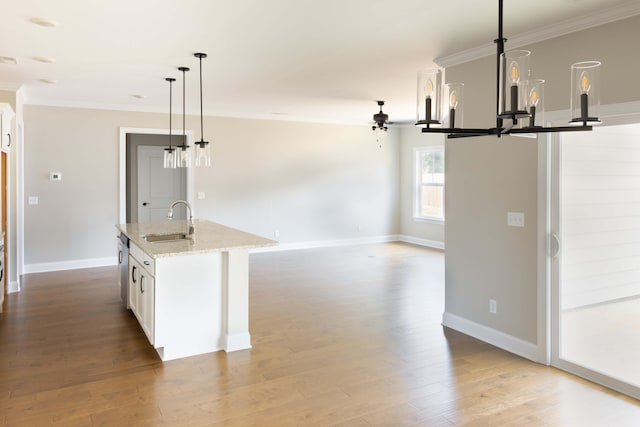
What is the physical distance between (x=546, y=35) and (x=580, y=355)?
92.8 inches

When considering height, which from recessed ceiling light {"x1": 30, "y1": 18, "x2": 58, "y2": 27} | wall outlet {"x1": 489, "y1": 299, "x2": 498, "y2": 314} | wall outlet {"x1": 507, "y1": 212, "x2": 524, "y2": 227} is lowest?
wall outlet {"x1": 489, "y1": 299, "x2": 498, "y2": 314}

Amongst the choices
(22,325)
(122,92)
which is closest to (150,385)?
(22,325)

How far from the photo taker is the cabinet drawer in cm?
363

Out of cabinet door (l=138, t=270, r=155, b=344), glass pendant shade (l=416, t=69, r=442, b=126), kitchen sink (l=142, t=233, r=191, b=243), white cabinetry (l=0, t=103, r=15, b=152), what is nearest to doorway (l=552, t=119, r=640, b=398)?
glass pendant shade (l=416, t=69, r=442, b=126)

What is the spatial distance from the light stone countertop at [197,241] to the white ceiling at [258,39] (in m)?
1.64

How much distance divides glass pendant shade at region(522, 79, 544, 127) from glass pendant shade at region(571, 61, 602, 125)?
5.4 inches

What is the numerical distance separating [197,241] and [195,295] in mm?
484

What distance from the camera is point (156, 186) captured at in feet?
29.0

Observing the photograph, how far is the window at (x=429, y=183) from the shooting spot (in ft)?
30.6

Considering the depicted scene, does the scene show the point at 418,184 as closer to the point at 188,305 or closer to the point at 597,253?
the point at 597,253

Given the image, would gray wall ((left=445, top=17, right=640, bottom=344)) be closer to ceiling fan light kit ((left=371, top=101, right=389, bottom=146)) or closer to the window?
ceiling fan light kit ((left=371, top=101, right=389, bottom=146))

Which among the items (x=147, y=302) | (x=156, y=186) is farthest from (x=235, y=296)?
(x=156, y=186)

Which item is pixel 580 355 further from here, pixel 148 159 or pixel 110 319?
pixel 148 159

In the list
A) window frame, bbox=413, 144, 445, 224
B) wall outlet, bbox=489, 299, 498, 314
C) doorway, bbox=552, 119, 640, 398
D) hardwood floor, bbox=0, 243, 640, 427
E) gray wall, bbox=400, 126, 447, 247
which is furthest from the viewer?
window frame, bbox=413, 144, 445, 224
